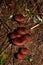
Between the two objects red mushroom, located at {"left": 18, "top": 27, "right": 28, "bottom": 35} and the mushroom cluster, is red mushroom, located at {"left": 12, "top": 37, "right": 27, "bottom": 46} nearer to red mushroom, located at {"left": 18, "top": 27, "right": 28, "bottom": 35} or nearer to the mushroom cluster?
the mushroom cluster

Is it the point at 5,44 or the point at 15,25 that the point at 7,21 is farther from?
the point at 5,44

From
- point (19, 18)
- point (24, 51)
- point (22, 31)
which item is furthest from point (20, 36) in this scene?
point (19, 18)

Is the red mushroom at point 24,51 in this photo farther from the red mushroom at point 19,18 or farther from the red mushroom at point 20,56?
the red mushroom at point 19,18

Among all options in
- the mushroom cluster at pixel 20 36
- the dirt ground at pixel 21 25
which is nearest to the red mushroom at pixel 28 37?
the mushroom cluster at pixel 20 36

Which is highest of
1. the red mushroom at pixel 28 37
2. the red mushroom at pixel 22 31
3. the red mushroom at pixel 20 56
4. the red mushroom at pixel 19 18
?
the red mushroom at pixel 19 18

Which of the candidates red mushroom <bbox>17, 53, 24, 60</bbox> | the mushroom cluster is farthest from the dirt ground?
the mushroom cluster

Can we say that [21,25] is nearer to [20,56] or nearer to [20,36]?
[20,36]

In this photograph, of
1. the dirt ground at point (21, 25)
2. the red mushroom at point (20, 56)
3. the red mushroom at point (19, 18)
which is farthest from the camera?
the red mushroom at point (19, 18)
